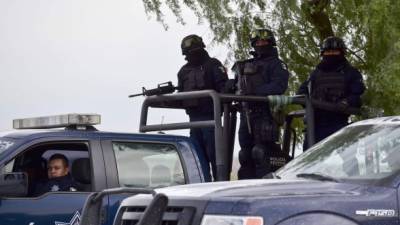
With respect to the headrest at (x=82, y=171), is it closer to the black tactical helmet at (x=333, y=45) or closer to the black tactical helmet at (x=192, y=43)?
the black tactical helmet at (x=192, y=43)

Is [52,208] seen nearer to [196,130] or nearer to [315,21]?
[196,130]

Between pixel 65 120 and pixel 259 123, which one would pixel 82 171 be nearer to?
pixel 65 120

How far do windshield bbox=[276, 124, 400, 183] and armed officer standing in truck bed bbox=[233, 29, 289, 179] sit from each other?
2593mm

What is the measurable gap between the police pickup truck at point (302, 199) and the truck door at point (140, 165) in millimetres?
2138

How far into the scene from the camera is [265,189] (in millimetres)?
5359

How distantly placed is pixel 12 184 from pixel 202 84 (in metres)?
3.22

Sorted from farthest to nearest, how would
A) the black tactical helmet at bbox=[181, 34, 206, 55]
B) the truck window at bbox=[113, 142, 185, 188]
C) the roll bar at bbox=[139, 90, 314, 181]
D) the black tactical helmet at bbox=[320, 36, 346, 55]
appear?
the black tactical helmet at bbox=[181, 34, 206, 55] → the black tactical helmet at bbox=[320, 36, 346, 55] → the roll bar at bbox=[139, 90, 314, 181] → the truck window at bbox=[113, 142, 185, 188]

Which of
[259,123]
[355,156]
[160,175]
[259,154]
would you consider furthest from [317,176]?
[259,123]

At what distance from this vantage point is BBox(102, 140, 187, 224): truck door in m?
7.93

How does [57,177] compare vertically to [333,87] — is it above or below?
below

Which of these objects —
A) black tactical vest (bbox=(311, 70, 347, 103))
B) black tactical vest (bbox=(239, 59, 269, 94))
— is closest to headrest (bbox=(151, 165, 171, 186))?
black tactical vest (bbox=(239, 59, 269, 94))

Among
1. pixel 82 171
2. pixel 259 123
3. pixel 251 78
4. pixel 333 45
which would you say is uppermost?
pixel 333 45

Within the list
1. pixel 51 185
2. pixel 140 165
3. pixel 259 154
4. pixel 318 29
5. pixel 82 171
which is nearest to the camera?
pixel 51 185

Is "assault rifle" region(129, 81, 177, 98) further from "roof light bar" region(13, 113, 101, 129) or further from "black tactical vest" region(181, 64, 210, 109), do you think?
"roof light bar" region(13, 113, 101, 129)
